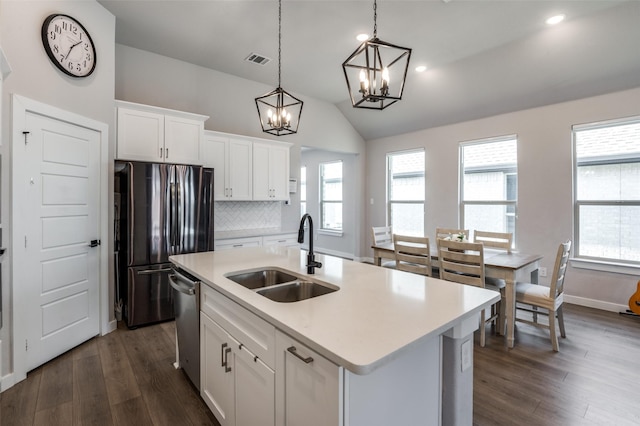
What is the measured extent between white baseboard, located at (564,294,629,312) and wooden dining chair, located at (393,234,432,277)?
2374 millimetres

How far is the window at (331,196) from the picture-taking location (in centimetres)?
758

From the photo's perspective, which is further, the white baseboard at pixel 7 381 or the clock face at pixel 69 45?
the clock face at pixel 69 45

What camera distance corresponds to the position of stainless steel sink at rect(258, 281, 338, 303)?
181 centimetres

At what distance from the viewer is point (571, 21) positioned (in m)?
3.38

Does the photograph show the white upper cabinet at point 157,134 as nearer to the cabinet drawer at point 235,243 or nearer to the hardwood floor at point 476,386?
the cabinet drawer at point 235,243

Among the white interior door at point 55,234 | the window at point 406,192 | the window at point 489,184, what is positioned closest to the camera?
the white interior door at point 55,234

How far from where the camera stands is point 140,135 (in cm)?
351

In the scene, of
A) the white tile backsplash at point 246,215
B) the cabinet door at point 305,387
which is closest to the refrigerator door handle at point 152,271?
the white tile backsplash at point 246,215

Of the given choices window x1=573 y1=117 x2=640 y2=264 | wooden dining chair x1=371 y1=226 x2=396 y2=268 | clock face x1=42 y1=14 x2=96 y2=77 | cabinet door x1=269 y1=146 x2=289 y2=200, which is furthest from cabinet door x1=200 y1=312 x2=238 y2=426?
window x1=573 y1=117 x2=640 y2=264

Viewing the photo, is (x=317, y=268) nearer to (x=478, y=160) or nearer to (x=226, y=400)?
(x=226, y=400)

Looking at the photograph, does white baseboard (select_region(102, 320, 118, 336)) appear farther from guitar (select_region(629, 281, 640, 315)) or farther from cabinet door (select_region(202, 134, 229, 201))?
guitar (select_region(629, 281, 640, 315))

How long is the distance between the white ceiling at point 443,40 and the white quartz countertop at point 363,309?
2762 millimetres

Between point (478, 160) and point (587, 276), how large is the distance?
86.9 inches

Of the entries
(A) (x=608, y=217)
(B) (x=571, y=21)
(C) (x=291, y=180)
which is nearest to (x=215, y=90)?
(C) (x=291, y=180)
